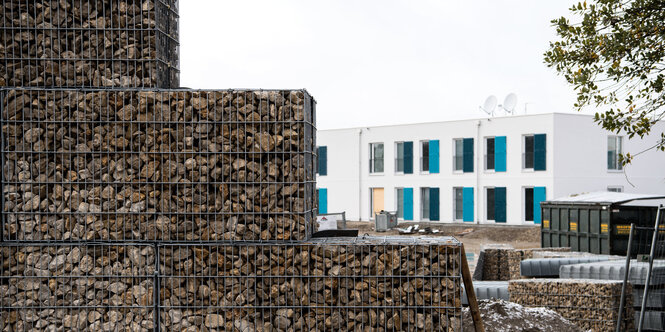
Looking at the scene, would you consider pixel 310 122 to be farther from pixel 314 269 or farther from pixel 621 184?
pixel 621 184

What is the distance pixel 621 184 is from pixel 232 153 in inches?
1401

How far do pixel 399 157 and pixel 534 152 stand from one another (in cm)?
881

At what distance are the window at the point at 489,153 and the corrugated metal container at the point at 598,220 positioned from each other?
53.3ft

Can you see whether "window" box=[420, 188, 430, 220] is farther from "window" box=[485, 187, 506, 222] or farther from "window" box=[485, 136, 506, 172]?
"window" box=[485, 136, 506, 172]

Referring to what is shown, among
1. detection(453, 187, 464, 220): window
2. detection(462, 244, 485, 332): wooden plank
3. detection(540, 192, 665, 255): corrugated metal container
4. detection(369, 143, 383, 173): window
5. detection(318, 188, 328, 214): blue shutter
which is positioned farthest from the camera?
detection(318, 188, 328, 214): blue shutter

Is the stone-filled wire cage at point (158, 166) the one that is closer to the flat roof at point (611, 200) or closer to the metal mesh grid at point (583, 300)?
the metal mesh grid at point (583, 300)

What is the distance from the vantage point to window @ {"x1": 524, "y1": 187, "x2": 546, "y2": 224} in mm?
35688

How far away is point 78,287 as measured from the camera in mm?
5484

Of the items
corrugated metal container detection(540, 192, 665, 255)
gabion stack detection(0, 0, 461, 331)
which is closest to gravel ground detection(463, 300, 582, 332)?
gabion stack detection(0, 0, 461, 331)

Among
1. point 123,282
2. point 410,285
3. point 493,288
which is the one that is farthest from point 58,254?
point 493,288

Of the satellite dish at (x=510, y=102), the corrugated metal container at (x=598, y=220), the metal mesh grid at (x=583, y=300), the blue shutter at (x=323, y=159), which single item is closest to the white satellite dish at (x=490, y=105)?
the satellite dish at (x=510, y=102)

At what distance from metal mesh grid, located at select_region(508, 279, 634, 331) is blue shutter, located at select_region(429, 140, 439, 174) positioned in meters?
29.2

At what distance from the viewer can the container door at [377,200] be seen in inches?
1698

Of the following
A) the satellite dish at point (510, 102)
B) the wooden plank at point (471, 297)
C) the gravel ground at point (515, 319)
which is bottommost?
the gravel ground at point (515, 319)
